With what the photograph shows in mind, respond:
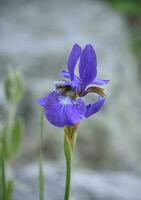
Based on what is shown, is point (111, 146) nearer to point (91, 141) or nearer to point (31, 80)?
point (91, 141)

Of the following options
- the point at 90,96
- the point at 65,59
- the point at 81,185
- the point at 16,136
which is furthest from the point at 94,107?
the point at 65,59

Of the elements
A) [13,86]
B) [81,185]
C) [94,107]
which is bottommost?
[81,185]

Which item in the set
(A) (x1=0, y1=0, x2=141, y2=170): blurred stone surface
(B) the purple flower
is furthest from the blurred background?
(B) the purple flower

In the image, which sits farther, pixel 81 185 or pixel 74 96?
pixel 81 185

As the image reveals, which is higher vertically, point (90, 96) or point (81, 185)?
point (90, 96)

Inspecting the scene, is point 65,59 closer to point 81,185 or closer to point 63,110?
point 81,185

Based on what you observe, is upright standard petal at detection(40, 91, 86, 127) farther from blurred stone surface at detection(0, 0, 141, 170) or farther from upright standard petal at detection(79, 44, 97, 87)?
blurred stone surface at detection(0, 0, 141, 170)
